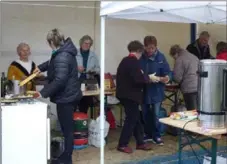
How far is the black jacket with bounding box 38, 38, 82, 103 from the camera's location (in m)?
3.51

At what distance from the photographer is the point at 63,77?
351 centimetres

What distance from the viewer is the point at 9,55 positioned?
5109mm

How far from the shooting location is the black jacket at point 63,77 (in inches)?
138

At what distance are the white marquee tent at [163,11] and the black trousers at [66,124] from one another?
360 millimetres

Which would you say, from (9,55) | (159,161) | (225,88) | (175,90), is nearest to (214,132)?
(225,88)

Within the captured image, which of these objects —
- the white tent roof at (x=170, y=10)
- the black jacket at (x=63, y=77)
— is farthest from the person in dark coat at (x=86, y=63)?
the black jacket at (x=63, y=77)

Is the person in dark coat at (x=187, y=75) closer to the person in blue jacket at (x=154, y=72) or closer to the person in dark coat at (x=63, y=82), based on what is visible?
the person in blue jacket at (x=154, y=72)

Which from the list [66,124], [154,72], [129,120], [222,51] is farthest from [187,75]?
[66,124]

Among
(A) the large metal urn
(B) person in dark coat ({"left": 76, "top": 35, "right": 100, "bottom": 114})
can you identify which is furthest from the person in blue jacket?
(A) the large metal urn

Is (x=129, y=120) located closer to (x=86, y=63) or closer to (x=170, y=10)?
(x=86, y=63)

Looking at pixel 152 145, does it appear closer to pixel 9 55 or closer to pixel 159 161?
pixel 159 161

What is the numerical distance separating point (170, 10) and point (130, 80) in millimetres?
889

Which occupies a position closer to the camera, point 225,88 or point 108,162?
point 225,88

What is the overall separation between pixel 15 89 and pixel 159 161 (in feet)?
5.65
